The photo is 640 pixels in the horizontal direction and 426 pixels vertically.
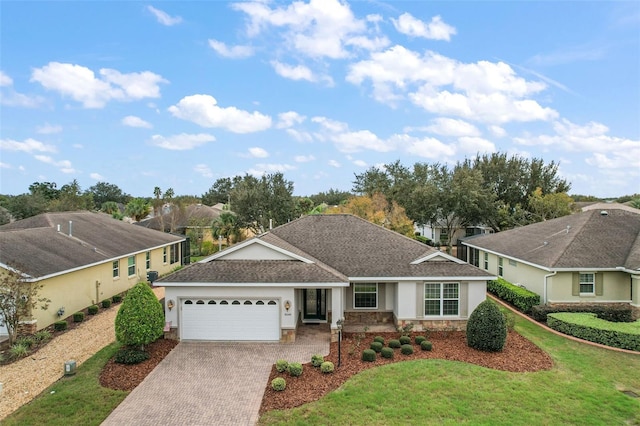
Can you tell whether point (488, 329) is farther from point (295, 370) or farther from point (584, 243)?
point (584, 243)

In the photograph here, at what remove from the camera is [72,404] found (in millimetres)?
9344

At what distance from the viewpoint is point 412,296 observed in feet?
49.9

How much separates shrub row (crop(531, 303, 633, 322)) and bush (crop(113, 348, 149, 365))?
55.0 ft

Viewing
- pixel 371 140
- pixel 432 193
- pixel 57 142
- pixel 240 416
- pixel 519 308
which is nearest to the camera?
pixel 240 416

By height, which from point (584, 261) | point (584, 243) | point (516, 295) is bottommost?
point (516, 295)

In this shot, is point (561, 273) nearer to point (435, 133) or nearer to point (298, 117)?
point (435, 133)

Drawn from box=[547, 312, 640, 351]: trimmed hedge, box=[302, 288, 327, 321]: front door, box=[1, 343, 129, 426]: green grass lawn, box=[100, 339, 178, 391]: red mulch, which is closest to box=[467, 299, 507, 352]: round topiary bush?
box=[547, 312, 640, 351]: trimmed hedge

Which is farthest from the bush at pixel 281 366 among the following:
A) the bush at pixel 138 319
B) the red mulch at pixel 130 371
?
the bush at pixel 138 319

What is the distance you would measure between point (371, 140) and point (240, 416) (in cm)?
3057

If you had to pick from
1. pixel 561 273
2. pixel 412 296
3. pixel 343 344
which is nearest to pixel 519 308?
pixel 561 273

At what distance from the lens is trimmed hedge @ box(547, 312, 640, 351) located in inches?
527

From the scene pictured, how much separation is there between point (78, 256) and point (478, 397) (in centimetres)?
1879

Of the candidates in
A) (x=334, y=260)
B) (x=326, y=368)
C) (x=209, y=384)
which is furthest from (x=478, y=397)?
(x=334, y=260)

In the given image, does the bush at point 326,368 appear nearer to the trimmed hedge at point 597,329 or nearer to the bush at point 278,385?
the bush at point 278,385
